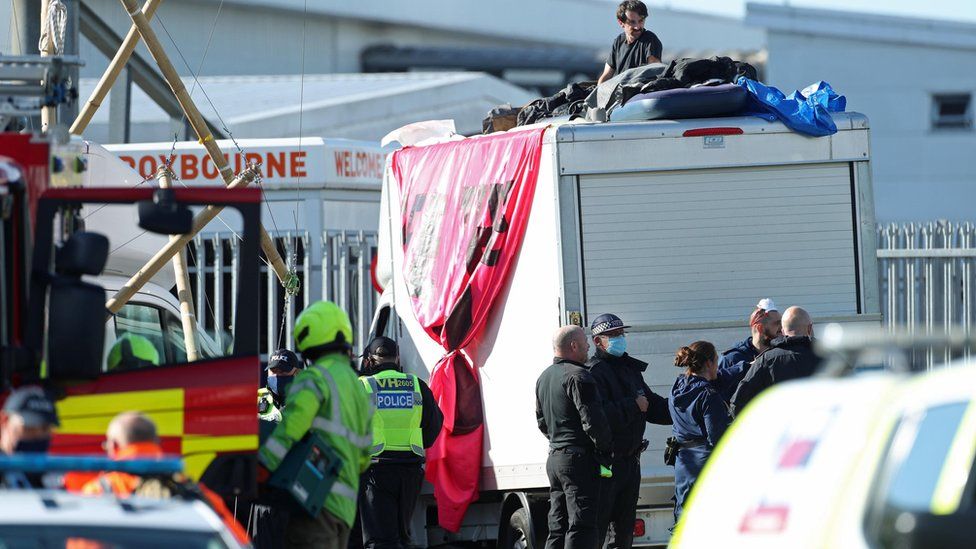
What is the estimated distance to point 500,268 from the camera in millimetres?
11180

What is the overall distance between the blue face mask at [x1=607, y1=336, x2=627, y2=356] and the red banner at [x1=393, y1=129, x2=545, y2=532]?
1.09 metres

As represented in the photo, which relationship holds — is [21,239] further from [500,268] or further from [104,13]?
[104,13]

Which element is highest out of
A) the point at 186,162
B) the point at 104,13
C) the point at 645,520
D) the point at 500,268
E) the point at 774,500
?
the point at 104,13

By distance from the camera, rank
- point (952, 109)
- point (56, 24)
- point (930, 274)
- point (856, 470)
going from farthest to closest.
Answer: point (952, 109), point (930, 274), point (56, 24), point (856, 470)

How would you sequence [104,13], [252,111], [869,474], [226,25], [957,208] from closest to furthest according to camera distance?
[869,474] < [252,111] < [957,208] < [104,13] < [226,25]

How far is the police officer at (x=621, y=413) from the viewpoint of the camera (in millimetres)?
10328

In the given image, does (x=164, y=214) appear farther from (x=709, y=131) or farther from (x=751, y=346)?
(x=751, y=346)

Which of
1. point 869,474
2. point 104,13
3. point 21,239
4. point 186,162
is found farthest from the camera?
point 104,13

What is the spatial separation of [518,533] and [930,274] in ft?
26.8

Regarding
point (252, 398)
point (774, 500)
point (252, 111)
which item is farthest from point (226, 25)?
point (774, 500)

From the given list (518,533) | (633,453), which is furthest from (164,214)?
(518,533)

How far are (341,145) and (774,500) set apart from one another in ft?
43.7

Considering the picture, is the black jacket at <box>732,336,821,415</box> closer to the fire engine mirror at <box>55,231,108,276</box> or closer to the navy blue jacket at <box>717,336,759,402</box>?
the navy blue jacket at <box>717,336,759,402</box>

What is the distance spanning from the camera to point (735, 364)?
1077cm
